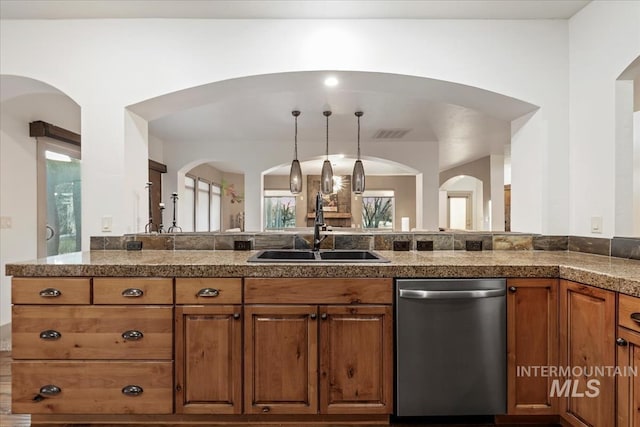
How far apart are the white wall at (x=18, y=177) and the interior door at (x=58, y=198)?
0.28 feet

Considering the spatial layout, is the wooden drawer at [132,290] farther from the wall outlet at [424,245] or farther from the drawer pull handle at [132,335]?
the wall outlet at [424,245]

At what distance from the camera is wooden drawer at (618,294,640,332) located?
1417 mm

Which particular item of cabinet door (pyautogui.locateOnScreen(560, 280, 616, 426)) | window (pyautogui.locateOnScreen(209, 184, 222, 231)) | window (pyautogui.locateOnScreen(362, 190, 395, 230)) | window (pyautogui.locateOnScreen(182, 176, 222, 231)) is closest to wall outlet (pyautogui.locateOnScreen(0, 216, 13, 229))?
window (pyautogui.locateOnScreen(182, 176, 222, 231))

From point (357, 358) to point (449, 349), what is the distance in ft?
1.55

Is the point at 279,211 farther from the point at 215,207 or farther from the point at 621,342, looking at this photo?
the point at 621,342

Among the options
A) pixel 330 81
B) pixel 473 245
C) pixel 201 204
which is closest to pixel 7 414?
pixel 330 81

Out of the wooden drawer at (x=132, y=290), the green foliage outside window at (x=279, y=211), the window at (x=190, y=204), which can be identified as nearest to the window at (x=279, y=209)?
the green foliage outside window at (x=279, y=211)

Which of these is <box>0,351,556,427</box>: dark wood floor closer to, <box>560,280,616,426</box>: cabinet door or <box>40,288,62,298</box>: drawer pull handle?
<box>560,280,616,426</box>: cabinet door

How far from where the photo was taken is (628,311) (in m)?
1.45

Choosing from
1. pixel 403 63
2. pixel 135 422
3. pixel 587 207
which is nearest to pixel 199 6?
pixel 403 63

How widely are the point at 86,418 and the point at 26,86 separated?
234cm

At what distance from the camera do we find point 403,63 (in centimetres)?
243

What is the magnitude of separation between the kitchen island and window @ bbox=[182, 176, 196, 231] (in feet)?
17.2

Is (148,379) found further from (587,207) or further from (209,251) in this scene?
(587,207)
